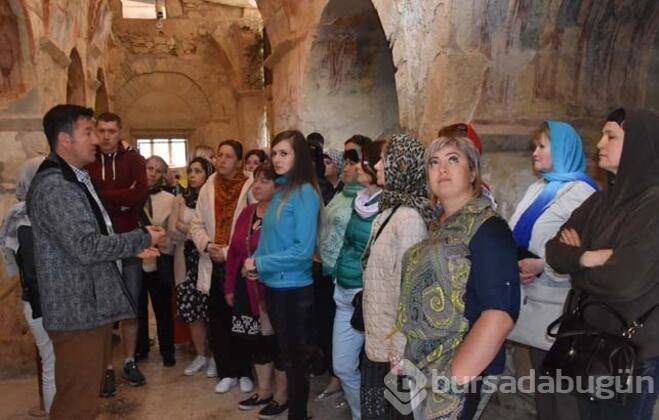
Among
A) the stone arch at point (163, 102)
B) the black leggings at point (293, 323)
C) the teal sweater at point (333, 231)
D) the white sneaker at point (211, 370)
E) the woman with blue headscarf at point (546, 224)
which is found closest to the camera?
the woman with blue headscarf at point (546, 224)

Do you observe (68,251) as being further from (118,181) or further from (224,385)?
(224,385)

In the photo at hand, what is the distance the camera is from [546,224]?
2594 millimetres

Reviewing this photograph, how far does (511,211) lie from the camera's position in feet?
12.9

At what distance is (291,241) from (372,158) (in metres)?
0.65

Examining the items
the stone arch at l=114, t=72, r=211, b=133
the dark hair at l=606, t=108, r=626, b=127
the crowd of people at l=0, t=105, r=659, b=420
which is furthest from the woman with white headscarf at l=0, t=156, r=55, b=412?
the stone arch at l=114, t=72, r=211, b=133

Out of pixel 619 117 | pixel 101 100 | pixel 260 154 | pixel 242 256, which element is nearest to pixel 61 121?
pixel 242 256

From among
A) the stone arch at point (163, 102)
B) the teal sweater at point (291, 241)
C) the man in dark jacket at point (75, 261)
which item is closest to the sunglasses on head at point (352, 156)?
the teal sweater at point (291, 241)

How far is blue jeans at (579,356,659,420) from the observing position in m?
1.89

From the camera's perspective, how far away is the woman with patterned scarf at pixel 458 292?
1.84 meters

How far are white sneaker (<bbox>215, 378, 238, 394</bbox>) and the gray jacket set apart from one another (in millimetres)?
1706

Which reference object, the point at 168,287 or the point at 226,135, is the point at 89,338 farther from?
the point at 226,135

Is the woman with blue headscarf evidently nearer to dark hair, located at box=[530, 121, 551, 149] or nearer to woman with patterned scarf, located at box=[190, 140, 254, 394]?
dark hair, located at box=[530, 121, 551, 149]

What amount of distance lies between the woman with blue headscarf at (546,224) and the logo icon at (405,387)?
2.01 feet

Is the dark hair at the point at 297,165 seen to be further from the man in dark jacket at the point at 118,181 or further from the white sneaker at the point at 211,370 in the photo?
the white sneaker at the point at 211,370
